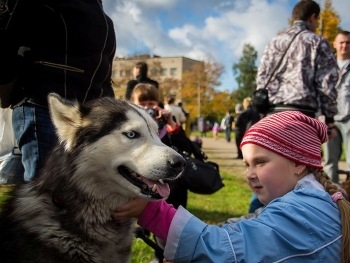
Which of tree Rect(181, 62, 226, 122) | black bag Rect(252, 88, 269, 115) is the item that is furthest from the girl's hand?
tree Rect(181, 62, 226, 122)

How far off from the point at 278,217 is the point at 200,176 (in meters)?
1.95

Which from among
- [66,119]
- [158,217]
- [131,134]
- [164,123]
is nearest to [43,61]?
[66,119]

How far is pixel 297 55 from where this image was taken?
472 centimetres

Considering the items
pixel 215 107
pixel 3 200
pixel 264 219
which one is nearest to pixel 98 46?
pixel 3 200

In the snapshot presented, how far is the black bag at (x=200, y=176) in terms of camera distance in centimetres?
413

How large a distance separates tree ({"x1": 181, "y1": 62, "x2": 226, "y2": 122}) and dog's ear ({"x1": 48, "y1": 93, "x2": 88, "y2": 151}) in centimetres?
5239

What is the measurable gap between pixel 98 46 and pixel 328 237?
1.83 metres

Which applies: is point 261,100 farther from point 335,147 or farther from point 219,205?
point 219,205

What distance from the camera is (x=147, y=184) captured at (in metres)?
2.22

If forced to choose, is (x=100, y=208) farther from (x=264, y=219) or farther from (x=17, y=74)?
(x=17, y=74)

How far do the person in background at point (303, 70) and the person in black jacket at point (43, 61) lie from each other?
8.56 feet

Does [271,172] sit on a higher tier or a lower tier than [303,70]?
lower

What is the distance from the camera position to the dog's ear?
229 centimetres

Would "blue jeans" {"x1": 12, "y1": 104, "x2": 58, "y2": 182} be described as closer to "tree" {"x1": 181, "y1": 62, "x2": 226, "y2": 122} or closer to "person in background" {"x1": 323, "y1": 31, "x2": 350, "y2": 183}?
"person in background" {"x1": 323, "y1": 31, "x2": 350, "y2": 183}
